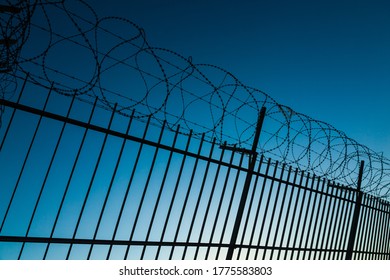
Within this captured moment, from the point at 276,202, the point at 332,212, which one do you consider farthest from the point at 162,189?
the point at 332,212

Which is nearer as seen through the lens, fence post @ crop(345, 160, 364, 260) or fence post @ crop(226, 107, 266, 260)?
fence post @ crop(226, 107, 266, 260)

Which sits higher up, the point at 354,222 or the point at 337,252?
the point at 354,222

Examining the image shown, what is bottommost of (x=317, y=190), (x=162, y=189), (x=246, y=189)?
(x=162, y=189)

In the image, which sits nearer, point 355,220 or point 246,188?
point 246,188

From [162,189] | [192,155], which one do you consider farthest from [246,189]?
[162,189]

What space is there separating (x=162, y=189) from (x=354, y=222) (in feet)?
17.2

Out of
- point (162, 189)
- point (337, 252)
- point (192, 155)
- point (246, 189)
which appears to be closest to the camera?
point (162, 189)

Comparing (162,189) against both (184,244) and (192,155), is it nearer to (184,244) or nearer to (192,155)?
(192,155)

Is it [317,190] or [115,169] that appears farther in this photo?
[317,190]

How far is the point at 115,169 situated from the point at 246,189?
2.14 metres

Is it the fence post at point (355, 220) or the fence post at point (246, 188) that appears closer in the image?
the fence post at point (246, 188)

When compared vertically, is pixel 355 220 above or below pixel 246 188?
above
